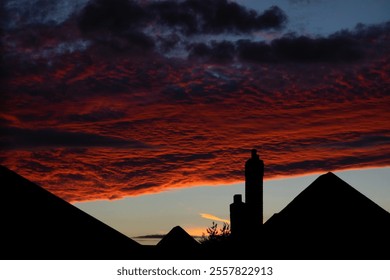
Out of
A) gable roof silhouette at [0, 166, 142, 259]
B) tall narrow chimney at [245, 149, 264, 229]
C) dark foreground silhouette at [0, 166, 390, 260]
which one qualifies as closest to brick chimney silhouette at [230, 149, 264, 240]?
tall narrow chimney at [245, 149, 264, 229]

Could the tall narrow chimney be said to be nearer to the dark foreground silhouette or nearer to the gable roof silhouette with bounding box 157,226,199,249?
the dark foreground silhouette

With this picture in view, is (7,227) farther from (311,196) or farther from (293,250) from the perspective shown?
(311,196)

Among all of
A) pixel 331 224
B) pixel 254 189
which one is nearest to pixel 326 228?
pixel 331 224

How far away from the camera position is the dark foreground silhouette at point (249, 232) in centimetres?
793

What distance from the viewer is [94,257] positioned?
841 centimetres

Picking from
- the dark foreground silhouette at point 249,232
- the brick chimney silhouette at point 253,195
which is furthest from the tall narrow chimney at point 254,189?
the dark foreground silhouette at point 249,232

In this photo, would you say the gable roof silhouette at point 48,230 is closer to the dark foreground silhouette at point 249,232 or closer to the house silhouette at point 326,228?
the dark foreground silhouette at point 249,232

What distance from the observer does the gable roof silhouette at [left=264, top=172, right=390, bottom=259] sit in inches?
423

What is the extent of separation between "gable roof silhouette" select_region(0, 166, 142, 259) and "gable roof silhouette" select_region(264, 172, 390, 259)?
389cm

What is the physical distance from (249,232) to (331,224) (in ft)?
10.4

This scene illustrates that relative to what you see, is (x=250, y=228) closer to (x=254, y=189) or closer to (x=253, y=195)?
(x=253, y=195)

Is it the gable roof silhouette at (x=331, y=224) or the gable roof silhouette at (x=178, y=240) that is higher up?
the gable roof silhouette at (x=178, y=240)
